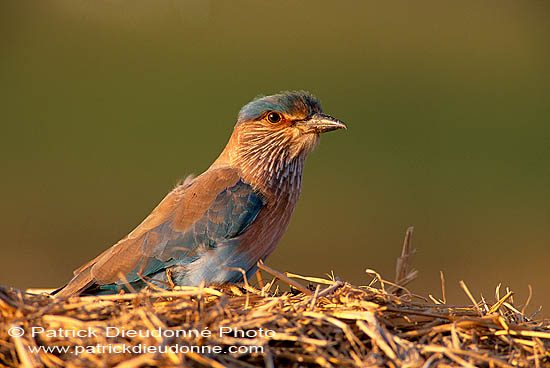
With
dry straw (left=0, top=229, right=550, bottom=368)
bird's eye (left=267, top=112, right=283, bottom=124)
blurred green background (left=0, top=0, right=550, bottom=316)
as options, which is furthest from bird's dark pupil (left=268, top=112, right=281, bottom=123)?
blurred green background (left=0, top=0, right=550, bottom=316)

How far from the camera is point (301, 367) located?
2887 millimetres

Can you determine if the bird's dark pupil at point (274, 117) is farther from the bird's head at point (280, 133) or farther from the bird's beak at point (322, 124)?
the bird's beak at point (322, 124)

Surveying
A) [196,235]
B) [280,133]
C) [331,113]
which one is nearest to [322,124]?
[280,133]

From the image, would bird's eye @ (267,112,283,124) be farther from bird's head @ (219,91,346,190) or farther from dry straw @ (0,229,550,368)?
dry straw @ (0,229,550,368)

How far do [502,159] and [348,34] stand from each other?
257 inches

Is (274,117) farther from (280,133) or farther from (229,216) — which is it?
(229,216)

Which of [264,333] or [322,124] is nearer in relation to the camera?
[264,333]

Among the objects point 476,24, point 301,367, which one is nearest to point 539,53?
point 476,24

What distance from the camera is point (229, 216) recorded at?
176 inches

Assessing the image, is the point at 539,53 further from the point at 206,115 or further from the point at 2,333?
the point at 2,333

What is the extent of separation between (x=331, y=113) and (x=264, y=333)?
35.7ft

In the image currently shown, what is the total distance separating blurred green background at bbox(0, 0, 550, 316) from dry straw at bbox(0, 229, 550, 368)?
584 cm

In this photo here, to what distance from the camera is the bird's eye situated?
5039 millimetres

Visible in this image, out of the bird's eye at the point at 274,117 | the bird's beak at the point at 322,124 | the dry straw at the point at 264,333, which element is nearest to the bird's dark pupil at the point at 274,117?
the bird's eye at the point at 274,117
